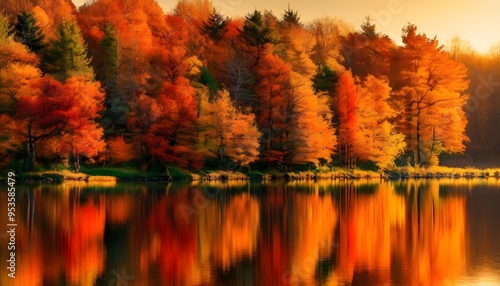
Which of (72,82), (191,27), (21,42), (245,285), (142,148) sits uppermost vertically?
(191,27)

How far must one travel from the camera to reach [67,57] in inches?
2435

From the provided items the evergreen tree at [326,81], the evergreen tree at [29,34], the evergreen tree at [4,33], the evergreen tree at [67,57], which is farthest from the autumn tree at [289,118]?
the evergreen tree at [4,33]

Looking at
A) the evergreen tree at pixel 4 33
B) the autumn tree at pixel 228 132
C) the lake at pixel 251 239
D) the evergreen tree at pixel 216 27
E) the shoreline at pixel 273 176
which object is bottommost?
the lake at pixel 251 239

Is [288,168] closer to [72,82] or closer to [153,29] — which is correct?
[72,82]

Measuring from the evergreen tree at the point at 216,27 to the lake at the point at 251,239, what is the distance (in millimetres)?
39790

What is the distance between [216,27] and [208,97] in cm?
1929

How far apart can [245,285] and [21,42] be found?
51.4m

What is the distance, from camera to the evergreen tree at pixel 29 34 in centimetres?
6429

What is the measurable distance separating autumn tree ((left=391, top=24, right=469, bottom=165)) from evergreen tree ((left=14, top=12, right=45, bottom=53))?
3355 centimetres

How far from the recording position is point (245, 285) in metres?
17.5

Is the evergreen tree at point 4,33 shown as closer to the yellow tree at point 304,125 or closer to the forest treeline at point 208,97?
the forest treeline at point 208,97

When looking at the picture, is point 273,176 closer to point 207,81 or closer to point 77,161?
point 207,81

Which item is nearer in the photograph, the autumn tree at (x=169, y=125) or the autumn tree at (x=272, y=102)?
the autumn tree at (x=169, y=125)

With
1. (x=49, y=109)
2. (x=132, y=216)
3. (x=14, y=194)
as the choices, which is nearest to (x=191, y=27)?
(x=49, y=109)
